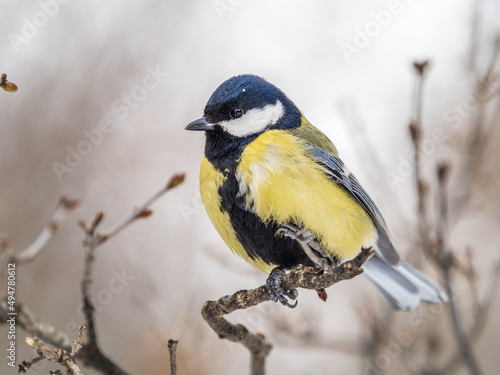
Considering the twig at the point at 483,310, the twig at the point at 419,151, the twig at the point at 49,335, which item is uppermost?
the twig at the point at 419,151

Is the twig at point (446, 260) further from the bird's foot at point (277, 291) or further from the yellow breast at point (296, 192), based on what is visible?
the bird's foot at point (277, 291)

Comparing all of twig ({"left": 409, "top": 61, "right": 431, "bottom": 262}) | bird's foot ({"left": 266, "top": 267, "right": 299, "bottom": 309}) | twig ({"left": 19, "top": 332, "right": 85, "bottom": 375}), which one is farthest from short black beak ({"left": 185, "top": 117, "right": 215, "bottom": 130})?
twig ({"left": 19, "top": 332, "right": 85, "bottom": 375})

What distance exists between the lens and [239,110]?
2.18 meters

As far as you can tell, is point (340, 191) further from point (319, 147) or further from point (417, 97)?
point (417, 97)

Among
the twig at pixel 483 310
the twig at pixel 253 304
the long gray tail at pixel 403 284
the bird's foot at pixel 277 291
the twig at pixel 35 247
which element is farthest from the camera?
the long gray tail at pixel 403 284

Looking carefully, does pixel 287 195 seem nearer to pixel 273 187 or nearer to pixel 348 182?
pixel 273 187

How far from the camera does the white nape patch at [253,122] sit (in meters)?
2.17

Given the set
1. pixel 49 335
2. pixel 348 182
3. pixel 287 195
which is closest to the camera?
pixel 49 335

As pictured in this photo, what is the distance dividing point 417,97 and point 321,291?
866 millimetres

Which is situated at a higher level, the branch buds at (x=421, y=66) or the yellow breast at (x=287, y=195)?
the branch buds at (x=421, y=66)

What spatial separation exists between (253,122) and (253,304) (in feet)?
2.58

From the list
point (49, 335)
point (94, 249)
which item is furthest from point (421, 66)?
point (49, 335)

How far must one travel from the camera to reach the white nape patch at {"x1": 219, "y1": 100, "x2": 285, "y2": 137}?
7.11 ft

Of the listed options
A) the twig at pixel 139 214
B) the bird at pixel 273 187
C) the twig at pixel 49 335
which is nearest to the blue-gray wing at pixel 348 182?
the bird at pixel 273 187
